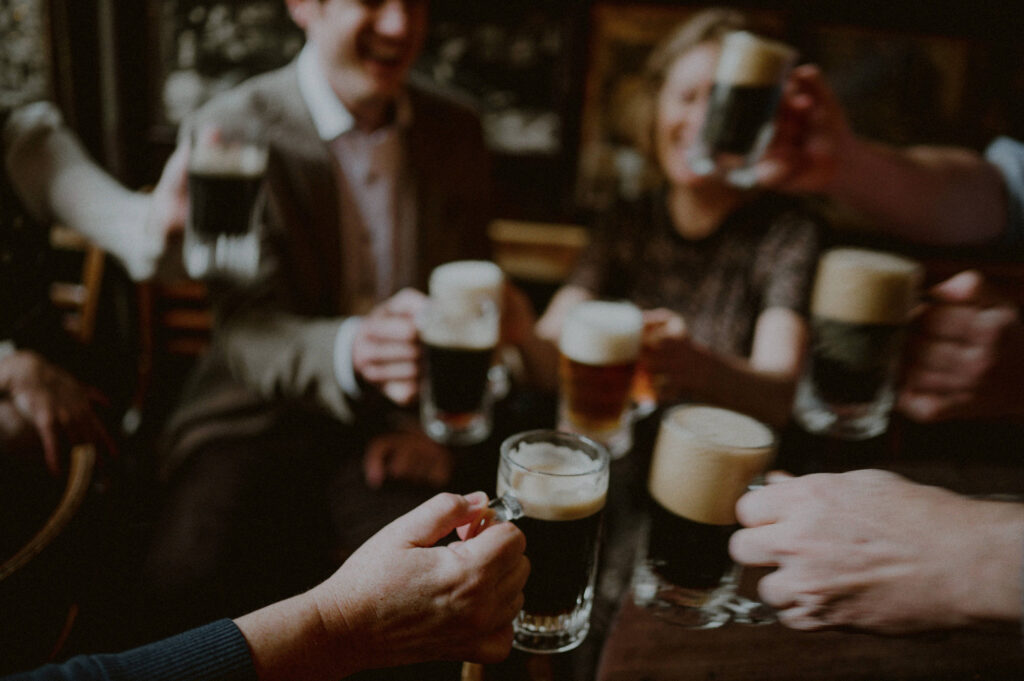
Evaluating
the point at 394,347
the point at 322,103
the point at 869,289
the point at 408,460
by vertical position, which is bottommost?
the point at 408,460

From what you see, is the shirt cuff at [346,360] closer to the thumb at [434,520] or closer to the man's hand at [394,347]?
the man's hand at [394,347]

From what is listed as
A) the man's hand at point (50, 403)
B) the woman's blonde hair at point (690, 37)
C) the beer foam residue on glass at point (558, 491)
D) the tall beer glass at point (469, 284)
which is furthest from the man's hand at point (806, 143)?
the man's hand at point (50, 403)

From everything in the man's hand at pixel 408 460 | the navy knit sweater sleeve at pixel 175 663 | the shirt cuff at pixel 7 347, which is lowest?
the man's hand at pixel 408 460

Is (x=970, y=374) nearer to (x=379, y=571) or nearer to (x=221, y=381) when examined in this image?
(x=379, y=571)

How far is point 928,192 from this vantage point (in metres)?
1.67

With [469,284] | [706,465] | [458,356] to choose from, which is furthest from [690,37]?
[706,465]

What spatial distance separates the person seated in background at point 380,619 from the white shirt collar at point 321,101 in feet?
4.34

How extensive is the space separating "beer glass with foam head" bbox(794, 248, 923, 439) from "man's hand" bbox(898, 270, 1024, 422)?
0.04m

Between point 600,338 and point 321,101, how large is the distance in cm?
109

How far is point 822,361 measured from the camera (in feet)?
4.13

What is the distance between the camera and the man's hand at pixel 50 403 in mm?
1178

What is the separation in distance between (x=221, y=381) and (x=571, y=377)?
3.34 ft

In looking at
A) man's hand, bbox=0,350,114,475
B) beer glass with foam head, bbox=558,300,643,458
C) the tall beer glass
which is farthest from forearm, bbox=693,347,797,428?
man's hand, bbox=0,350,114,475

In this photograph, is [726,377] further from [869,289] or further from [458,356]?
[458,356]
